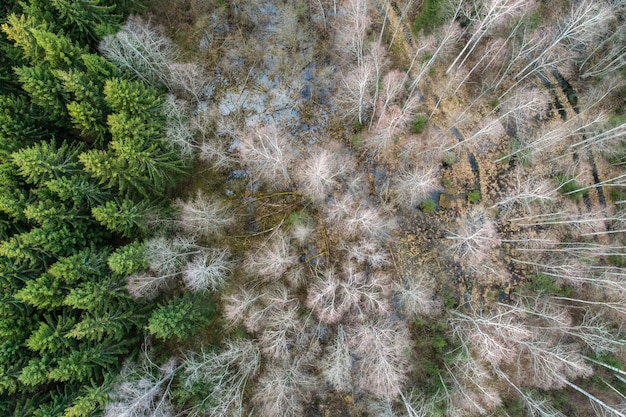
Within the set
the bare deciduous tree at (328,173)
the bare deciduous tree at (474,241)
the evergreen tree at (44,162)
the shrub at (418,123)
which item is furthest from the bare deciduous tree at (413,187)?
the evergreen tree at (44,162)

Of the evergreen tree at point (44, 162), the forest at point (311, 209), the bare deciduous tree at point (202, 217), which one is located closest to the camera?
the evergreen tree at point (44, 162)

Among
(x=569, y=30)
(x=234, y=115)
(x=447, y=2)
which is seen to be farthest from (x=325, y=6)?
(x=569, y=30)

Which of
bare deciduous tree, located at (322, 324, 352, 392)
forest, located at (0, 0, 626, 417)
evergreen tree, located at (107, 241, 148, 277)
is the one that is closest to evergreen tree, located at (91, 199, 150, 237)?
forest, located at (0, 0, 626, 417)

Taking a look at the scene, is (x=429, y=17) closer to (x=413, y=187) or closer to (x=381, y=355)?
(x=413, y=187)

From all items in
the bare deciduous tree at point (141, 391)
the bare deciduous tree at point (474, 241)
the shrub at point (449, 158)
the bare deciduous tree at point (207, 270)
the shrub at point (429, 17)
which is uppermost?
the shrub at point (429, 17)

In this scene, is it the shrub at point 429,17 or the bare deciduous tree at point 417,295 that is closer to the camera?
→ the bare deciduous tree at point 417,295

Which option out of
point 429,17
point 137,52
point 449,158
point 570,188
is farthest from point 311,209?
point 570,188

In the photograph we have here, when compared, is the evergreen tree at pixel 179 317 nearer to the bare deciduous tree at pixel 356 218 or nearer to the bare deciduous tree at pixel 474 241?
the bare deciduous tree at pixel 356 218

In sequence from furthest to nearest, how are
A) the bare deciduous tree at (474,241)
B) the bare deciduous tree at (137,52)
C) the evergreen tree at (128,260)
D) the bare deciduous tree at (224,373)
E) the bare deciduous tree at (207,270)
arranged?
1. the bare deciduous tree at (474,241)
2. the bare deciduous tree at (207,270)
3. the bare deciduous tree at (137,52)
4. the bare deciduous tree at (224,373)
5. the evergreen tree at (128,260)

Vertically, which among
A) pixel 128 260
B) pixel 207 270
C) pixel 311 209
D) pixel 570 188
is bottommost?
pixel 207 270
